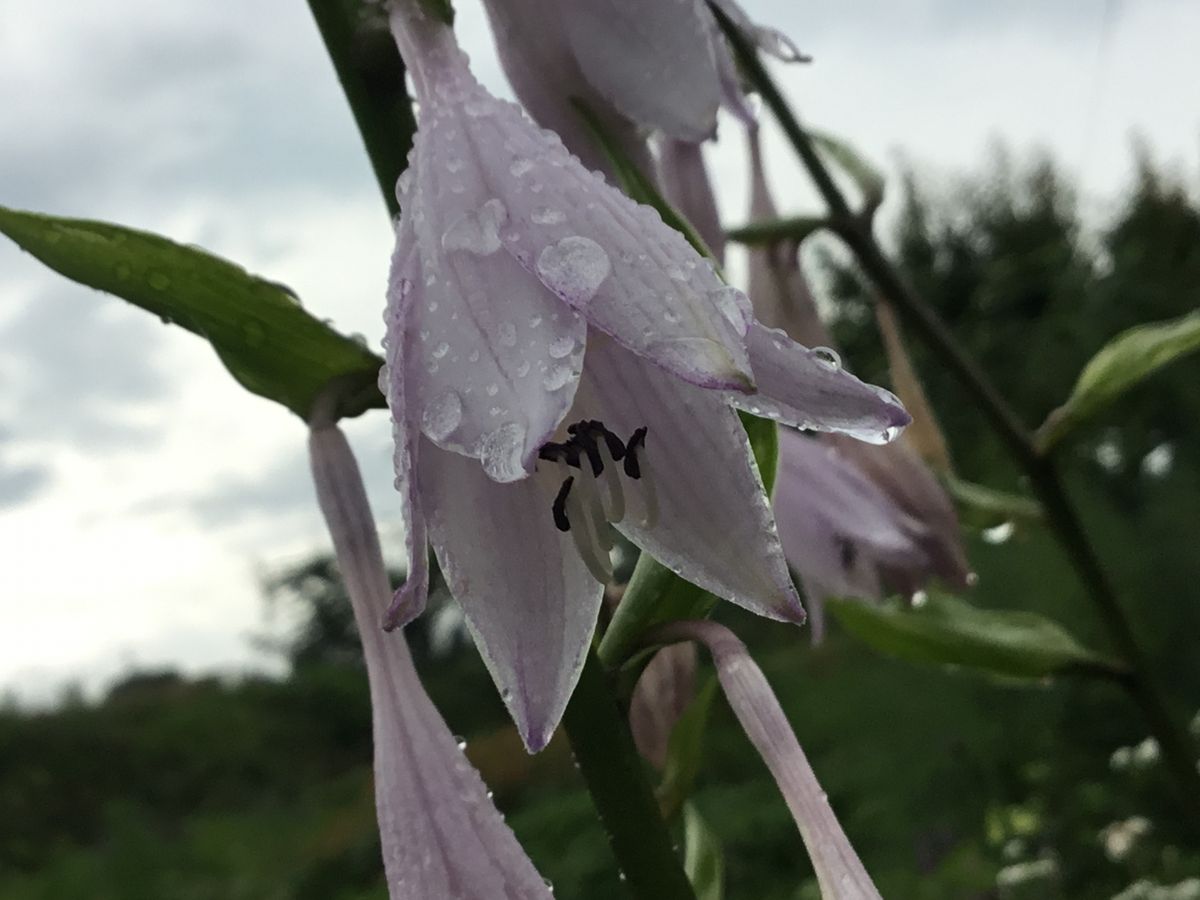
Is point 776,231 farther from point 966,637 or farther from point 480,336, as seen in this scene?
point 480,336

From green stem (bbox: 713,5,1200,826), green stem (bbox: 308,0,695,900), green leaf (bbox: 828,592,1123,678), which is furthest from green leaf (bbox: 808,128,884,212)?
green stem (bbox: 308,0,695,900)

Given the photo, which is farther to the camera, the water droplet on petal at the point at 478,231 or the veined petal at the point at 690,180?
the veined petal at the point at 690,180

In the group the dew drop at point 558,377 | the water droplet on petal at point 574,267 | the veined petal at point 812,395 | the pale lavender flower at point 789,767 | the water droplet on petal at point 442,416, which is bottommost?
the pale lavender flower at point 789,767

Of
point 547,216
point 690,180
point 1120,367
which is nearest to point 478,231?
point 547,216

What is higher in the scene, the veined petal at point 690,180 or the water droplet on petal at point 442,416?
the veined petal at point 690,180

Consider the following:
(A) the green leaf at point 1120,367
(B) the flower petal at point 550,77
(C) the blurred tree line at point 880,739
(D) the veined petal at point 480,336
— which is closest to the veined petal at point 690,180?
(B) the flower petal at point 550,77

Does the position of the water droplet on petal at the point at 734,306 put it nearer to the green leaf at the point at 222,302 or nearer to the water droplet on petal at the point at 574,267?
the water droplet on petal at the point at 574,267
